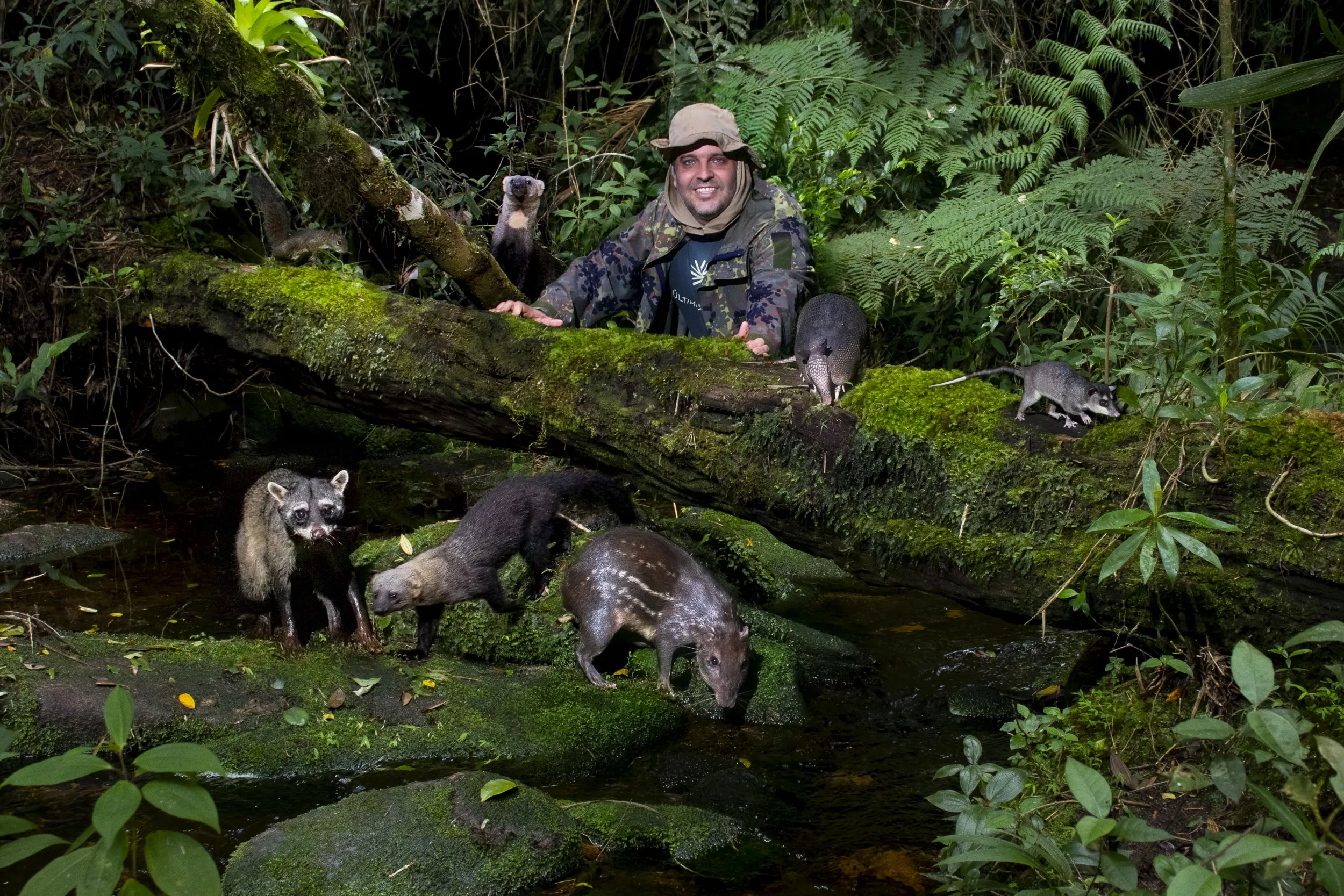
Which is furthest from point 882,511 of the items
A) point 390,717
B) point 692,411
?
point 390,717

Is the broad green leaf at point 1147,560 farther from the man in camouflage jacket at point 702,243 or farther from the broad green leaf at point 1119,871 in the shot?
the man in camouflage jacket at point 702,243

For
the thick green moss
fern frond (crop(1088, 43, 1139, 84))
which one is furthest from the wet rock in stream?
fern frond (crop(1088, 43, 1139, 84))

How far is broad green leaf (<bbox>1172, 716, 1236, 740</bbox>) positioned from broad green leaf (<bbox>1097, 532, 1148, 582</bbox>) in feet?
1.48

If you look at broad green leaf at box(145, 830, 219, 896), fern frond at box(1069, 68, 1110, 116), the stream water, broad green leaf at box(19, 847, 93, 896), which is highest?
fern frond at box(1069, 68, 1110, 116)

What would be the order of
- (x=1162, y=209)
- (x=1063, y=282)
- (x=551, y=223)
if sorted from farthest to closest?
1. (x=551, y=223)
2. (x=1162, y=209)
3. (x=1063, y=282)

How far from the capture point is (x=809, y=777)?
168 inches

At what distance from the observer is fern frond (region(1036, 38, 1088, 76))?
8.14 m

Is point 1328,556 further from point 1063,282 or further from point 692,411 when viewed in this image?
point 1063,282

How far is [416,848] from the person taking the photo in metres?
3.49

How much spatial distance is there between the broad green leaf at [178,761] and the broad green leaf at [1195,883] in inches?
84.1

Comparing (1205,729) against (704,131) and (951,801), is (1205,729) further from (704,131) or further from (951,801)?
(704,131)

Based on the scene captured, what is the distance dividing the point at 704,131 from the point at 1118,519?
4409mm

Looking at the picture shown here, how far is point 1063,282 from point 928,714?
3.06 metres

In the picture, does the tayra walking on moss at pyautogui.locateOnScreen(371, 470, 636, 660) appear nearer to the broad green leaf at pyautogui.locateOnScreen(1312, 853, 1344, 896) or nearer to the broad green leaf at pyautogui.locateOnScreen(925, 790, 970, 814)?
the broad green leaf at pyautogui.locateOnScreen(925, 790, 970, 814)
